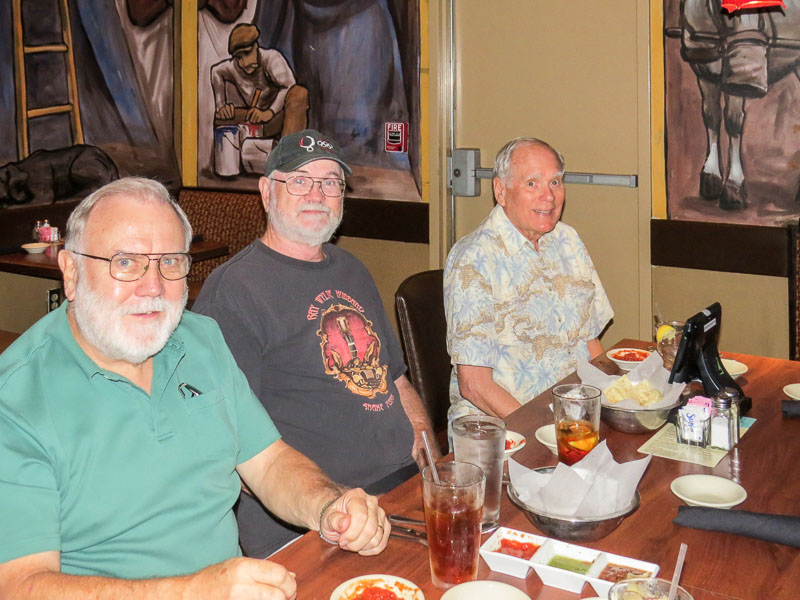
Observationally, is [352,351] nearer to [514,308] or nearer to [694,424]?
[514,308]

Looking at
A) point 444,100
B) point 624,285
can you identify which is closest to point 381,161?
point 444,100

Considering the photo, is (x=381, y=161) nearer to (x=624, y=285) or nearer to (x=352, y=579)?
(x=624, y=285)

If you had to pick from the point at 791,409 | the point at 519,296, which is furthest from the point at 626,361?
the point at 791,409

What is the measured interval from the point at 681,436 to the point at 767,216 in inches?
90.6

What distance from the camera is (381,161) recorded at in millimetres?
5031

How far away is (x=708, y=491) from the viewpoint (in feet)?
5.58

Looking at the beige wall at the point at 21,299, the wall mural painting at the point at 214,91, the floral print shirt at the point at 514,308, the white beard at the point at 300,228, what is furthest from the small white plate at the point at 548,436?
the beige wall at the point at 21,299

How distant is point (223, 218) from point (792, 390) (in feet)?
12.4

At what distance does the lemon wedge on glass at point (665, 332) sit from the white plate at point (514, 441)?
70cm

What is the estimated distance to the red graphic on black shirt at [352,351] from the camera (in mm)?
2314

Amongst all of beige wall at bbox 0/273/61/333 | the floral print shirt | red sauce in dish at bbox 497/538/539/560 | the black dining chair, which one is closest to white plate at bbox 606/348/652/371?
the floral print shirt

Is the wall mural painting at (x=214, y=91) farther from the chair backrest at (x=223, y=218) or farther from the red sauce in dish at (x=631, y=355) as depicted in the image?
the red sauce in dish at (x=631, y=355)

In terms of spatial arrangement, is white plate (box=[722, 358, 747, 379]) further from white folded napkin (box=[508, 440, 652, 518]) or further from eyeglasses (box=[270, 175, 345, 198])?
eyeglasses (box=[270, 175, 345, 198])

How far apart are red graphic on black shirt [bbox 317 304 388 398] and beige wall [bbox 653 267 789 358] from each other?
6.89 feet
